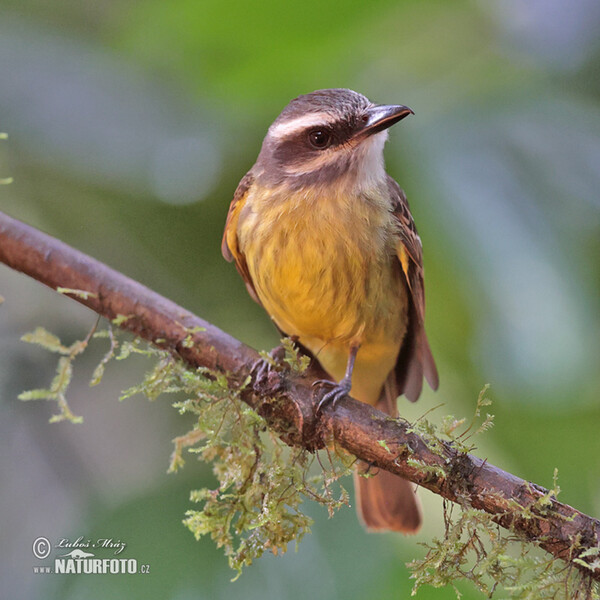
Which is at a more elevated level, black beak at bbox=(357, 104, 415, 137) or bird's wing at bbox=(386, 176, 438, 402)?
black beak at bbox=(357, 104, 415, 137)

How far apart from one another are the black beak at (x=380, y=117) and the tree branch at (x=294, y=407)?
0.78 metres

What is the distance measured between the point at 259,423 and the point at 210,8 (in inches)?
67.5

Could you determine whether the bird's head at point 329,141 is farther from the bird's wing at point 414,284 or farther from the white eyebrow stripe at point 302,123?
the bird's wing at point 414,284

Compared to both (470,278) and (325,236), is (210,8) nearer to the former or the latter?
(325,236)

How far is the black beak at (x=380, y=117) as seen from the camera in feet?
7.32

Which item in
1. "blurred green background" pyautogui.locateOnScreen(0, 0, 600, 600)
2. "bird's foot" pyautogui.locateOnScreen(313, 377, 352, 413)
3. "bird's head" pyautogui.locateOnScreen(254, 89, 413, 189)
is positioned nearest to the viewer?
"bird's foot" pyautogui.locateOnScreen(313, 377, 352, 413)

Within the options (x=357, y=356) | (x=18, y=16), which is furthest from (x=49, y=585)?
(x=18, y=16)

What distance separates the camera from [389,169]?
9.30ft

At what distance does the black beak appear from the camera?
2232mm

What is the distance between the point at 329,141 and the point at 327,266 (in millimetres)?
409

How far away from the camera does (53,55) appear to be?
3043 millimetres

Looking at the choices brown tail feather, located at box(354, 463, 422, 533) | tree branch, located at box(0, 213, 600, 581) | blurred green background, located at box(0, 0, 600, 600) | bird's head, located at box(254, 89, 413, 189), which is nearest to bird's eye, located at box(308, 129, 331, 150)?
bird's head, located at box(254, 89, 413, 189)

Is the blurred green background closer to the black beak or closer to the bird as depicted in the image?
the bird

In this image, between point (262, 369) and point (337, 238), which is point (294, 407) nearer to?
point (262, 369)
